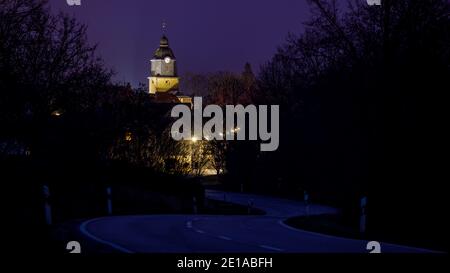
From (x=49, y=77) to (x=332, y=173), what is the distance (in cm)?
2033

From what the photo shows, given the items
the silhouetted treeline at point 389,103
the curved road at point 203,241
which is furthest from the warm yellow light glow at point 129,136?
the curved road at point 203,241

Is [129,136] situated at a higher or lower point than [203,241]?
higher

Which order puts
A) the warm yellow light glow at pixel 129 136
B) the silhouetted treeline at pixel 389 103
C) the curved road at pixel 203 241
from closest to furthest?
the curved road at pixel 203 241, the silhouetted treeline at pixel 389 103, the warm yellow light glow at pixel 129 136

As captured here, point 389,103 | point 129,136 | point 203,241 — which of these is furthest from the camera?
point 129,136

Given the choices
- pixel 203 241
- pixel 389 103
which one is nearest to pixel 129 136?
pixel 389 103

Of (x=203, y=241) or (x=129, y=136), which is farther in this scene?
(x=129, y=136)

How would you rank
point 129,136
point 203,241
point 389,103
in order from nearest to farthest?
point 203,241
point 389,103
point 129,136

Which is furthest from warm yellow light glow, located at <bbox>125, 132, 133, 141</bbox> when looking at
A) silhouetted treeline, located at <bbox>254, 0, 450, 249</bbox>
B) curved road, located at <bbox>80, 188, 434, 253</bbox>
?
curved road, located at <bbox>80, 188, 434, 253</bbox>

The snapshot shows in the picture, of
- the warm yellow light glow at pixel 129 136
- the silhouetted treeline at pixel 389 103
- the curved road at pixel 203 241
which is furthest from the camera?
the warm yellow light glow at pixel 129 136

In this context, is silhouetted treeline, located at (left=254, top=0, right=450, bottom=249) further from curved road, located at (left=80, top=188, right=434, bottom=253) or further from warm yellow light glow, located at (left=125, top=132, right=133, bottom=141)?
warm yellow light glow, located at (left=125, top=132, right=133, bottom=141)

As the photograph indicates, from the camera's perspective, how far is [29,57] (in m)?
25.3

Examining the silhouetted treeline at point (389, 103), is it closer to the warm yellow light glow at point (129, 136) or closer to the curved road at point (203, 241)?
the curved road at point (203, 241)

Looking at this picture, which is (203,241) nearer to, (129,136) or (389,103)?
(389,103)
